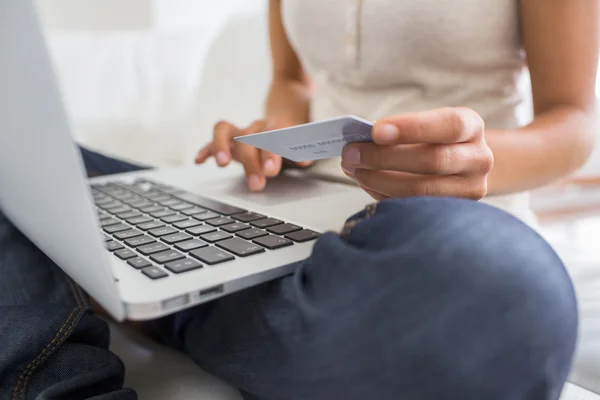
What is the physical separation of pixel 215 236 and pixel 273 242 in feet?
0.17

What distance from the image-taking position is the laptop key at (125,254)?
0.40 meters

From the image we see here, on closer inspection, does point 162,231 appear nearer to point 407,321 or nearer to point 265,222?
point 265,222

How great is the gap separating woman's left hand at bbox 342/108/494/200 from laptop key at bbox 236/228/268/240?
0.28 ft

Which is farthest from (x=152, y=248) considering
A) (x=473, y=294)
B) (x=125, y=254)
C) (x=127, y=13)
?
(x=127, y=13)

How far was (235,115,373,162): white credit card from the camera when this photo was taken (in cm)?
35

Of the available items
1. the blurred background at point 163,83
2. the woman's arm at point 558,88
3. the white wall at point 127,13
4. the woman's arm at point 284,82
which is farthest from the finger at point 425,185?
the white wall at point 127,13

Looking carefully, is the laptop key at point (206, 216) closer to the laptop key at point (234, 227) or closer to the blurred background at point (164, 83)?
the laptop key at point (234, 227)

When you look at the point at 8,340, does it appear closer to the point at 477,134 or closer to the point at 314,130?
the point at 314,130

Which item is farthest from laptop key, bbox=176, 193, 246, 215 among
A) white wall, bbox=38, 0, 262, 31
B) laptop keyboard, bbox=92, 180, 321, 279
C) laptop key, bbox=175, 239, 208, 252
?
white wall, bbox=38, 0, 262, 31

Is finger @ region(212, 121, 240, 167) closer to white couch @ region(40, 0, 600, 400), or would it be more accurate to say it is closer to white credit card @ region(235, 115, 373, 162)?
white credit card @ region(235, 115, 373, 162)

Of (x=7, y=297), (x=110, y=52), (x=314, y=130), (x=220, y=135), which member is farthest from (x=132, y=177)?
(x=110, y=52)

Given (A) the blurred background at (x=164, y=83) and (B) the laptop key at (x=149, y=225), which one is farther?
(A) the blurred background at (x=164, y=83)

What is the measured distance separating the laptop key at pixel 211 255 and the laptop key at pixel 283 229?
2.4 inches

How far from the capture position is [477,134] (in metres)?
0.40
